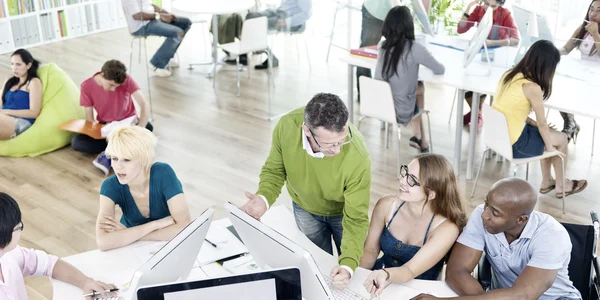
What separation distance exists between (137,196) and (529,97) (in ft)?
8.85

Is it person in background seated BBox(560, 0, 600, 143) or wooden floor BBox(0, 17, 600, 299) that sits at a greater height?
person in background seated BBox(560, 0, 600, 143)

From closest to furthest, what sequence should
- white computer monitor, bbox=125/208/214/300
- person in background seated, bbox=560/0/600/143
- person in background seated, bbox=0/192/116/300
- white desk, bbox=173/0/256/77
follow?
white computer monitor, bbox=125/208/214/300
person in background seated, bbox=0/192/116/300
person in background seated, bbox=560/0/600/143
white desk, bbox=173/0/256/77

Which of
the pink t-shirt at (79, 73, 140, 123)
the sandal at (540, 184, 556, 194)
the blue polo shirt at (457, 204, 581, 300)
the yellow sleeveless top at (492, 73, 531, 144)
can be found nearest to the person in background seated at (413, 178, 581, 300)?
the blue polo shirt at (457, 204, 581, 300)

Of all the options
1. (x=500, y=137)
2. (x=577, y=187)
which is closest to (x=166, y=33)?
(x=500, y=137)

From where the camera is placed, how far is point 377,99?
5.27 metres

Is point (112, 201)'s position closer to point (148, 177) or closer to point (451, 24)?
point (148, 177)

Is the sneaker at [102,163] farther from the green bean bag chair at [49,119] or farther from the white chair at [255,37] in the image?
the white chair at [255,37]

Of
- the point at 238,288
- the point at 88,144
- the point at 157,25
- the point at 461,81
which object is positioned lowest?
the point at 88,144

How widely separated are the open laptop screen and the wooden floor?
2.07 meters

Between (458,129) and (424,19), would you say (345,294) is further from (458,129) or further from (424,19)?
(424,19)

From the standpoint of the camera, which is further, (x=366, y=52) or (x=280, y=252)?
(x=366, y=52)

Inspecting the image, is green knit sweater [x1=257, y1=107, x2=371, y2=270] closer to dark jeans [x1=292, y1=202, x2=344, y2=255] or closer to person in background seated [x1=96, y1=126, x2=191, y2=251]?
dark jeans [x1=292, y1=202, x2=344, y2=255]

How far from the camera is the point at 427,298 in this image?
Result: 2.80 meters

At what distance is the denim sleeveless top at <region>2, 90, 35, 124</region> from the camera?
229 inches
